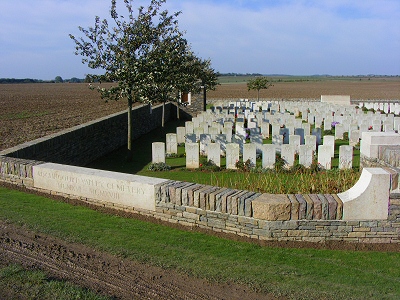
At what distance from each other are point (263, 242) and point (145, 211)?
203 cm

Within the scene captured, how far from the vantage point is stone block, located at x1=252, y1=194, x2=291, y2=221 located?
5.84 metres

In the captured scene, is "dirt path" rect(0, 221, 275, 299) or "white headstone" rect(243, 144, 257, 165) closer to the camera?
"dirt path" rect(0, 221, 275, 299)

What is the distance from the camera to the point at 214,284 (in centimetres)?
467

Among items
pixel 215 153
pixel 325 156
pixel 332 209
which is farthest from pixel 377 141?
pixel 332 209

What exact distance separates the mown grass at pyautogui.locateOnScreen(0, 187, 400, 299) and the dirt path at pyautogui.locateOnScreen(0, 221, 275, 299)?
16 cm

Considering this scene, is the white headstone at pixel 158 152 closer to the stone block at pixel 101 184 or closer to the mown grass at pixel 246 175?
Answer: the mown grass at pixel 246 175

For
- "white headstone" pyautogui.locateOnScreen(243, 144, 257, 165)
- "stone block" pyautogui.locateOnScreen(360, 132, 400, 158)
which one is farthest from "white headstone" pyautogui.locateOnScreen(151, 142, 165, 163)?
"stone block" pyautogui.locateOnScreen(360, 132, 400, 158)

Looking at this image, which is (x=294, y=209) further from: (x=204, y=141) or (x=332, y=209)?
(x=204, y=141)

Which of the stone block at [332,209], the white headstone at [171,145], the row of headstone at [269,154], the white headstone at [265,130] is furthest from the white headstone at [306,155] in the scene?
the stone block at [332,209]

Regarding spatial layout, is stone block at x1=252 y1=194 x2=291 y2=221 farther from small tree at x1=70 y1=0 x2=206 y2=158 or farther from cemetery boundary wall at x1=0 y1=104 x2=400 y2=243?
small tree at x1=70 y1=0 x2=206 y2=158

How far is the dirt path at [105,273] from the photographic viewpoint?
14.7ft

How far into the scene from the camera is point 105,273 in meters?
4.86

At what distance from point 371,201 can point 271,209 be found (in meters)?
1.40

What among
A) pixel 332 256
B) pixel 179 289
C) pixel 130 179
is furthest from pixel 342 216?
pixel 130 179
